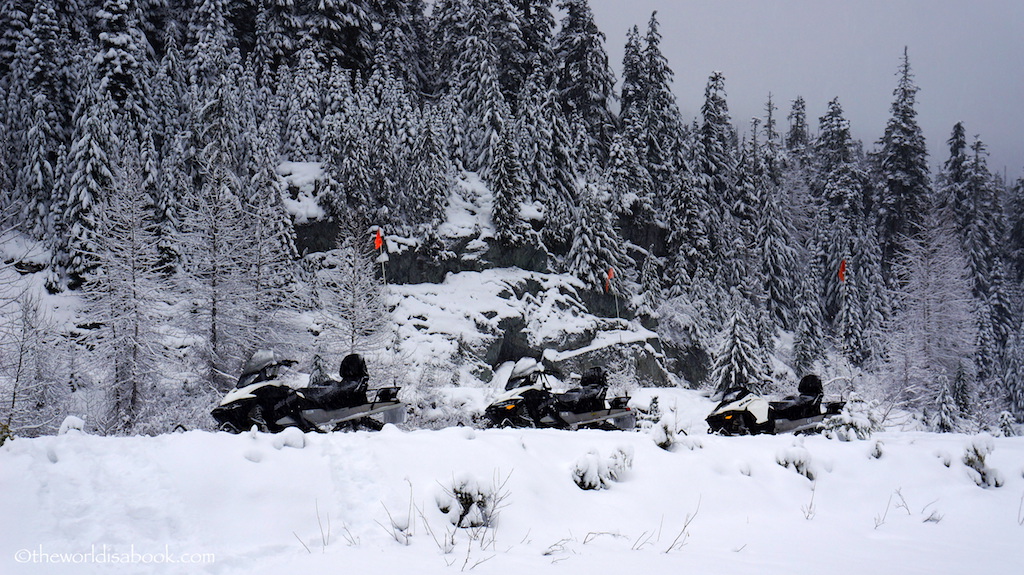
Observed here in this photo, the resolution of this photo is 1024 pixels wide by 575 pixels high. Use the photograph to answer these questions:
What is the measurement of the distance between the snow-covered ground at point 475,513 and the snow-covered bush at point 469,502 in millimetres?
52

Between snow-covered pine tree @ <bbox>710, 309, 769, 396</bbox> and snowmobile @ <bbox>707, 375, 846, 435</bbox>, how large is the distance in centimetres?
1558

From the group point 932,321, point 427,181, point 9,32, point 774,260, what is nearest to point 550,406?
Result: point 427,181

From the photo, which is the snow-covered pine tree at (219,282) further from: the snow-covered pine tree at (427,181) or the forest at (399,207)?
the snow-covered pine tree at (427,181)

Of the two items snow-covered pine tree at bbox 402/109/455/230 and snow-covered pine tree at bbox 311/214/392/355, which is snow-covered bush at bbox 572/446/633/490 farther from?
snow-covered pine tree at bbox 402/109/455/230

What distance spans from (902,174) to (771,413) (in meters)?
43.7

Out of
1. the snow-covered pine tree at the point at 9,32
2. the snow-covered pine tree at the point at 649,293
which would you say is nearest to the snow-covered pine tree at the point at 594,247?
the snow-covered pine tree at the point at 649,293

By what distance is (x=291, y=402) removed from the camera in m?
7.79

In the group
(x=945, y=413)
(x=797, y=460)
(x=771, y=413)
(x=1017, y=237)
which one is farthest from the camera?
(x=1017, y=237)

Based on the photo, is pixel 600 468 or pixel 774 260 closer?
pixel 600 468

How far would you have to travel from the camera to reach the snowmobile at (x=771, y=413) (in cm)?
1014

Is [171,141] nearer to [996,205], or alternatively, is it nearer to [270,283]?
[270,283]

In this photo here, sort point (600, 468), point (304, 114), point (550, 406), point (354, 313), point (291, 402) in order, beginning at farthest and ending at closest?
point (304, 114)
point (354, 313)
point (550, 406)
point (291, 402)
point (600, 468)

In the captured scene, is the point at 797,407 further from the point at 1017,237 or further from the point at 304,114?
the point at 1017,237

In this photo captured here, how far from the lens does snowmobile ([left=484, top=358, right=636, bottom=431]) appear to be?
1010 cm
